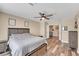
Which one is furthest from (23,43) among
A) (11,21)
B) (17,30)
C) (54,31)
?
(54,31)

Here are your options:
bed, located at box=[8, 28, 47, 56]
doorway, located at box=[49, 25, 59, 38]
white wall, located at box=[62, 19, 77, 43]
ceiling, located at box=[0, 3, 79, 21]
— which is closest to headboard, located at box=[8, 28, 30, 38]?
bed, located at box=[8, 28, 47, 56]

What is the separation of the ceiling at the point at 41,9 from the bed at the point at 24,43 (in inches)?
10.7

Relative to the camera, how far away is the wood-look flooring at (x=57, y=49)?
4.72 ft

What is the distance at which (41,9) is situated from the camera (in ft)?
4.66

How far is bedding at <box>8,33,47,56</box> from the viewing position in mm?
1288

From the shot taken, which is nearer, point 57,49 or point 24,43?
point 24,43

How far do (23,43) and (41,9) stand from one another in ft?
1.92

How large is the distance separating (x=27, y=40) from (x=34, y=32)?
196 millimetres

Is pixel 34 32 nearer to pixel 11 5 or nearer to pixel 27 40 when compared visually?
pixel 27 40

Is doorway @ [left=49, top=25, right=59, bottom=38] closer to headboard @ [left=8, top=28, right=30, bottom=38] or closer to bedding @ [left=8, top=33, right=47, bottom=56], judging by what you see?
bedding @ [left=8, top=33, right=47, bottom=56]

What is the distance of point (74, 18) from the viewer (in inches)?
56.9

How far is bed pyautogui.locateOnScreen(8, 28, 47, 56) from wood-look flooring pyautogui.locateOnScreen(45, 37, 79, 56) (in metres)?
0.09

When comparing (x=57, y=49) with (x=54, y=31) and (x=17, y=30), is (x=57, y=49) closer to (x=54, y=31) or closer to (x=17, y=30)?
(x=54, y=31)

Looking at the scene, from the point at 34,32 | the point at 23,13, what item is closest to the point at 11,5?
the point at 23,13
